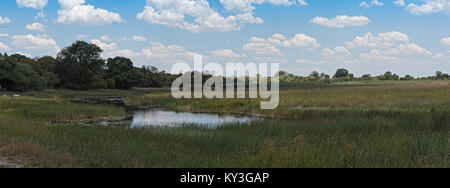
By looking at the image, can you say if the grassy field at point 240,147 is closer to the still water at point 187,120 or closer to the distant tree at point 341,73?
the still water at point 187,120

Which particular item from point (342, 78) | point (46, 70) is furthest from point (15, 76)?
point (342, 78)

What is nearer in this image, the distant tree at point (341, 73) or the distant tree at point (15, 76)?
the distant tree at point (15, 76)

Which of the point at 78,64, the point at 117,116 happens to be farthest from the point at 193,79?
the point at 117,116

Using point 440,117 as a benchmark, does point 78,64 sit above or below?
above

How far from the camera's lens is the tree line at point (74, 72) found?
59.0 metres

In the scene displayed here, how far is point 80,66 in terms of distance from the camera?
82812 millimetres

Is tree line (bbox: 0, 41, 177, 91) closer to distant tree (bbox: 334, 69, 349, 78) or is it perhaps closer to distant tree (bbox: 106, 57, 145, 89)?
distant tree (bbox: 106, 57, 145, 89)

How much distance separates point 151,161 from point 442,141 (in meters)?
9.73

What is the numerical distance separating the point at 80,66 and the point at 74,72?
228 centimetres

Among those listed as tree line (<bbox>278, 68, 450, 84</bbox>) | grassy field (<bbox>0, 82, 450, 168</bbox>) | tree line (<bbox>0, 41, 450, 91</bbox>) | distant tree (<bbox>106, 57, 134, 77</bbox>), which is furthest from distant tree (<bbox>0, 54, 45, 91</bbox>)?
tree line (<bbox>278, 68, 450, 84</bbox>)

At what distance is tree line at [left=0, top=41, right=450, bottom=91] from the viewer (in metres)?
59.0

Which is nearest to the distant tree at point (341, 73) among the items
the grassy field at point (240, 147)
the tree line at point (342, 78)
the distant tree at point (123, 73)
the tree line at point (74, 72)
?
the tree line at point (342, 78)
